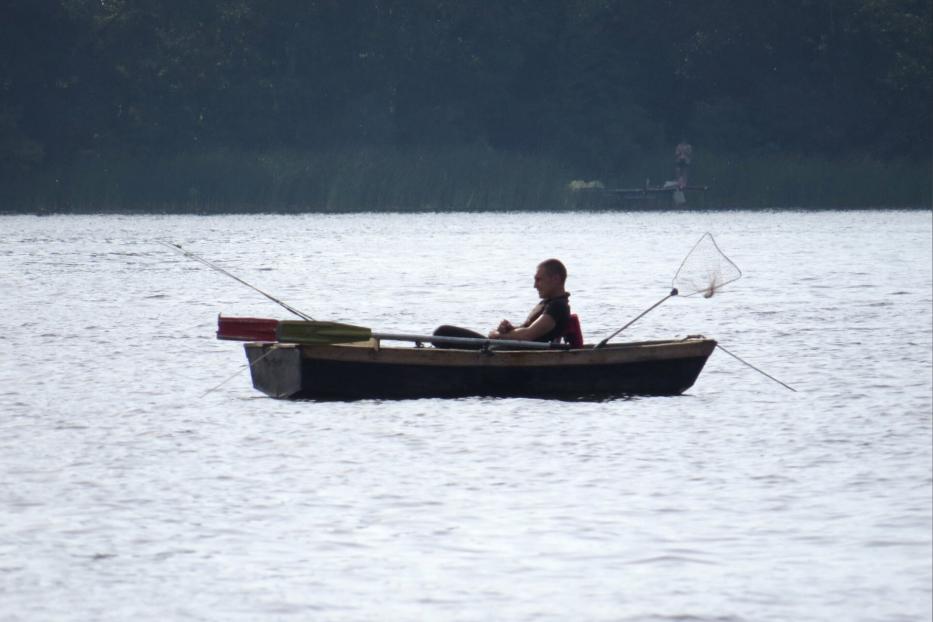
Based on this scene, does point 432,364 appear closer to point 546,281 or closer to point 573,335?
point 546,281

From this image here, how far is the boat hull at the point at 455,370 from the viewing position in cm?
1697

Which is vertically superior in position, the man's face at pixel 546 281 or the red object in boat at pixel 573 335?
the man's face at pixel 546 281

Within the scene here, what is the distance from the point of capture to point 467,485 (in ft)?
42.6

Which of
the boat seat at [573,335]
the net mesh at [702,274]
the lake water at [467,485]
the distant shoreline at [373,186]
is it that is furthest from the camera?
the distant shoreline at [373,186]

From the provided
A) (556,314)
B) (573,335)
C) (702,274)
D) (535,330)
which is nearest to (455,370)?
(535,330)

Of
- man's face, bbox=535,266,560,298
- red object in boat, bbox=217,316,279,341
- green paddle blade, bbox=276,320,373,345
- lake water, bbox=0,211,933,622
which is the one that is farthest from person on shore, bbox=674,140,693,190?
green paddle blade, bbox=276,320,373,345

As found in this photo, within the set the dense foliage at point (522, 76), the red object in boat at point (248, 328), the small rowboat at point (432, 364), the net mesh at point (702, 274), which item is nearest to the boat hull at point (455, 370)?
the small rowboat at point (432, 364)

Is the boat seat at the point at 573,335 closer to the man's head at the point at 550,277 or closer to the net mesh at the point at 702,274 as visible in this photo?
the man's head at the point at 550,277

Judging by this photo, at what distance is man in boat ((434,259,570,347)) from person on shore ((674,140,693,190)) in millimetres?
56845

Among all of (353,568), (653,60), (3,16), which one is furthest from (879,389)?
(653,60)

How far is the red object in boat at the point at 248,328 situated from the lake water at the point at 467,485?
26.0 inches

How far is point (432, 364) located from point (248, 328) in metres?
1.70

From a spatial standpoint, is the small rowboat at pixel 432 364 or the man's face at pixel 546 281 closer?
the small rowboat at pixel 432 364

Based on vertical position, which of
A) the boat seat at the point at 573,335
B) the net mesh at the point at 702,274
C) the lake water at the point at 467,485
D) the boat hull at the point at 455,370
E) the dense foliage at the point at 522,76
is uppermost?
the dense foliage at the point at 522,76
